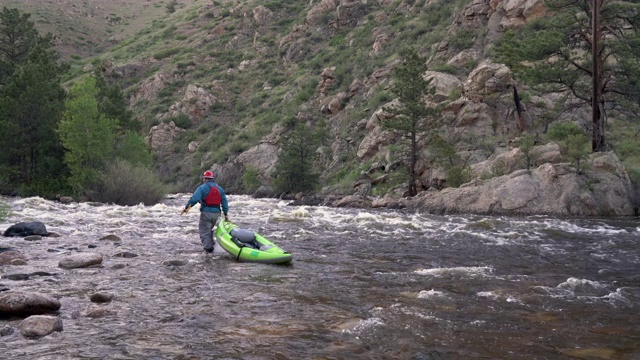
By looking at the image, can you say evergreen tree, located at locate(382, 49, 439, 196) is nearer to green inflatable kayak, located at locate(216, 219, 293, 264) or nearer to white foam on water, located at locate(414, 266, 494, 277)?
green inflatable kayak, located at locate(216, 219, 293, 264)

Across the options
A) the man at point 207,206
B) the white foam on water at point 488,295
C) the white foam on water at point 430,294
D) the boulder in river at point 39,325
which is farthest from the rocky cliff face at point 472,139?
the boulder in river at point 39,325

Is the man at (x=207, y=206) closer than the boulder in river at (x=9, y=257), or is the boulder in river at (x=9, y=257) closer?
the boulder in river at (x=9, y=257)

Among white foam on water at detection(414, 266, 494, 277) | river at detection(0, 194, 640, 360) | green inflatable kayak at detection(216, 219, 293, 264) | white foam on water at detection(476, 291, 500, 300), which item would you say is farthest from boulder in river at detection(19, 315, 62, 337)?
white foam on water at detection(414, 266, 494, 277)

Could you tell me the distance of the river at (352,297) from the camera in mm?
5410

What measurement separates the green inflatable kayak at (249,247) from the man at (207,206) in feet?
0.82

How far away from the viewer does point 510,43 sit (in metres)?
26.3

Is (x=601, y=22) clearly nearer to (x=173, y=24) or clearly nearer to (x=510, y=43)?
(x=510, y=43)

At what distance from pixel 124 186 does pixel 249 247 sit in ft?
54.7

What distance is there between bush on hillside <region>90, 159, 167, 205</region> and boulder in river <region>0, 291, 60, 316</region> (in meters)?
19.6

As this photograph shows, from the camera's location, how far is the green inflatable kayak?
10148 mm

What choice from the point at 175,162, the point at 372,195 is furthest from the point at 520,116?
the point at 175,162

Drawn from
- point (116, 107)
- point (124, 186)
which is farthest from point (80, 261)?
point (116, 107)

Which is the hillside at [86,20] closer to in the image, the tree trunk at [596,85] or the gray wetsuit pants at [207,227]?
the tree trunk at [596,85]

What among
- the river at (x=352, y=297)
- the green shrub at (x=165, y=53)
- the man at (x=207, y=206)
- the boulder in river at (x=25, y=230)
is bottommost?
the river at (x=352, y=297)
